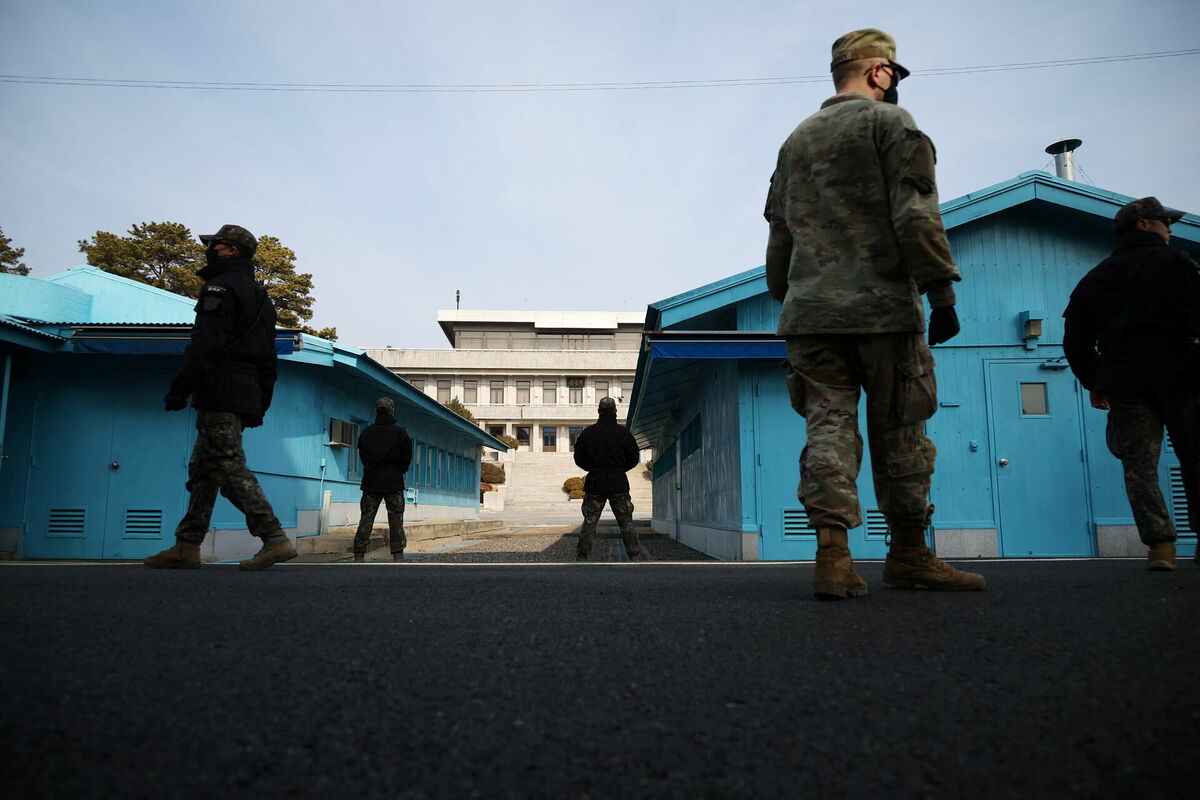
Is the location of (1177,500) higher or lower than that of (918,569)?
higher

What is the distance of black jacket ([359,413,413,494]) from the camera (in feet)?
28.9

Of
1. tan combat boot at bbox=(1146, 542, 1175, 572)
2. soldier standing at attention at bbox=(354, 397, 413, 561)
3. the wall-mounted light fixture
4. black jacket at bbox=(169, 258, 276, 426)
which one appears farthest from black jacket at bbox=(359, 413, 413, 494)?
the wall-mounted light fixture

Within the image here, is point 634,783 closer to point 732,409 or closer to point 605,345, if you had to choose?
point 732,409

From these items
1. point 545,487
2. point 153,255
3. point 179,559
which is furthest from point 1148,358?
point 545,487

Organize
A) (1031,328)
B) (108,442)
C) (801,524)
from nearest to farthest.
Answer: (801,524) < (1031,328) < (108,442)

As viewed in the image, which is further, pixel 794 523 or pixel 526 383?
pixel 526 383

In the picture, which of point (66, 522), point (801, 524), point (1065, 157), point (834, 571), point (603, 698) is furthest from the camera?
point (1065, 157)

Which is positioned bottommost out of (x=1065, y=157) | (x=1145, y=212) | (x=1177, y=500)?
(x=1177, y=500)

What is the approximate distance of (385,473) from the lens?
8.87 meters

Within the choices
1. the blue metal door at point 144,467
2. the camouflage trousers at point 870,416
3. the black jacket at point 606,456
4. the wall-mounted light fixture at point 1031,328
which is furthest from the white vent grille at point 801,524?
the blue metal door at point 144,467

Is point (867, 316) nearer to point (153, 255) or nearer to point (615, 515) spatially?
point (615, 515)

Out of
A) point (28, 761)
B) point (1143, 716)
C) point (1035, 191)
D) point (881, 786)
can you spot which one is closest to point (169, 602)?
point (28, 761)

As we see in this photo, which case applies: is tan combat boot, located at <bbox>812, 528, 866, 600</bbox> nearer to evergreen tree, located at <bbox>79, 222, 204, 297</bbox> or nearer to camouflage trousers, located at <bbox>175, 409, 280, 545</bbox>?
camouflage trousers, located at <bbox>175, 409, 280, 545</bbox>

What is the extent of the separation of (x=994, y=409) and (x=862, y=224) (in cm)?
679
